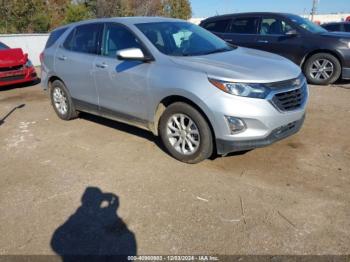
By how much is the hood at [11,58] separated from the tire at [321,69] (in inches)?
289

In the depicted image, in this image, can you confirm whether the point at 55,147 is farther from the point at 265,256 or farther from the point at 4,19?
the point at 4,19

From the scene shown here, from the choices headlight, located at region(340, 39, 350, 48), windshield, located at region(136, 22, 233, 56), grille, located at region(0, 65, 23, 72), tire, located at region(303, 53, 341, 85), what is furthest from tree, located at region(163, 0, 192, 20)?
windshield, located at region(136, 22, 233, 56)

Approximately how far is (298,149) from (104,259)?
2926 mm

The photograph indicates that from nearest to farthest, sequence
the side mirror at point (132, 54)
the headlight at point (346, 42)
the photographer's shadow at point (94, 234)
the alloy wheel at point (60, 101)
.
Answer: the photographer's shadow at point (94, 234)
the side mirror at point (132, 54)
the alloy wheel at point (60, 101)
the headlight at point (346, 42)

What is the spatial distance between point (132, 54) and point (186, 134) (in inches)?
45.4

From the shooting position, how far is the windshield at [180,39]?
4.46m

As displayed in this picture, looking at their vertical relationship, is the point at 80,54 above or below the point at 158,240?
above

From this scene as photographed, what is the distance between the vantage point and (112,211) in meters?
3.35

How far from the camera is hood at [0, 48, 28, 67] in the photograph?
9008 mm

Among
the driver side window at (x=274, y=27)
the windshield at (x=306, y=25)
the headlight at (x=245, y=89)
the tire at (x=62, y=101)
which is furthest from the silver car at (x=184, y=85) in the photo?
the windshield at (x=306, y=25)

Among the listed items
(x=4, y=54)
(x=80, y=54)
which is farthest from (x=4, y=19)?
(x=80, y=54)

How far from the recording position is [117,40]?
484 centimetres

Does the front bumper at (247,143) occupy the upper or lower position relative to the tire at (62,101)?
upper

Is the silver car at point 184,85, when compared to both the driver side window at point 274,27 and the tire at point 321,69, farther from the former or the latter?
the driver side window at point 274,27
